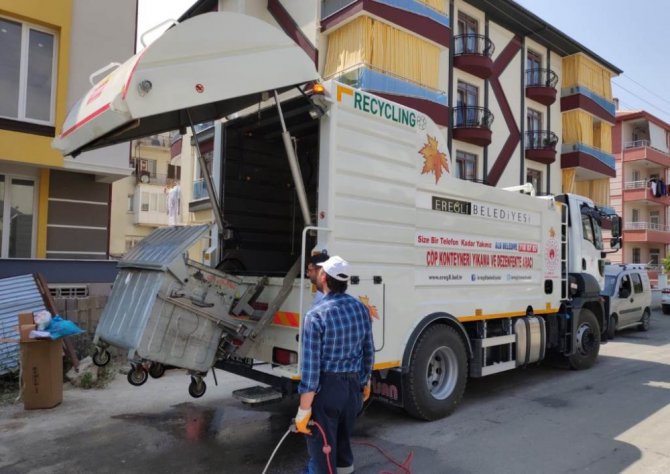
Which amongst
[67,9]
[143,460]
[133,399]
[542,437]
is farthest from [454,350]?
[67,9]

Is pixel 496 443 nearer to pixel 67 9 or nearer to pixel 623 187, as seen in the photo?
pixel 67 9

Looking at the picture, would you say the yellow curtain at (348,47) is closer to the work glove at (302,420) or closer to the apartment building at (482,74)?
the apartment building at (482,74)

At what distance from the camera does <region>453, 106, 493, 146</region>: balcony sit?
1908 centimetres

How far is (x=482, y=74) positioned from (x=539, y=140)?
541 centimetres

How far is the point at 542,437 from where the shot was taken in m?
5.21

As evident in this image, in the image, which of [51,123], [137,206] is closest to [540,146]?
[51,123]

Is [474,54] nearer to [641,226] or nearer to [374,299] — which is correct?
[374,299]

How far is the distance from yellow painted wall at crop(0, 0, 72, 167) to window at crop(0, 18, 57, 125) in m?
0.16

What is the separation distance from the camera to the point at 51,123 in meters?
9.80

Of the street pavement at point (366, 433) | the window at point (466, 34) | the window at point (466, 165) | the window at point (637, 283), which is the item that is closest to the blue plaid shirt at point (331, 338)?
the street pavement at point (366, 433)

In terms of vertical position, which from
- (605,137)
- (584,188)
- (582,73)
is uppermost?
(582,73)

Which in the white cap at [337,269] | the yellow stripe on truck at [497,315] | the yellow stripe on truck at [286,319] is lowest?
the yellow stripe on truck at [497,315]

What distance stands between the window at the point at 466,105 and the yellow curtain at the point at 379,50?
8.40 ft

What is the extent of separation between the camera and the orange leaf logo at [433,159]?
5696mm
